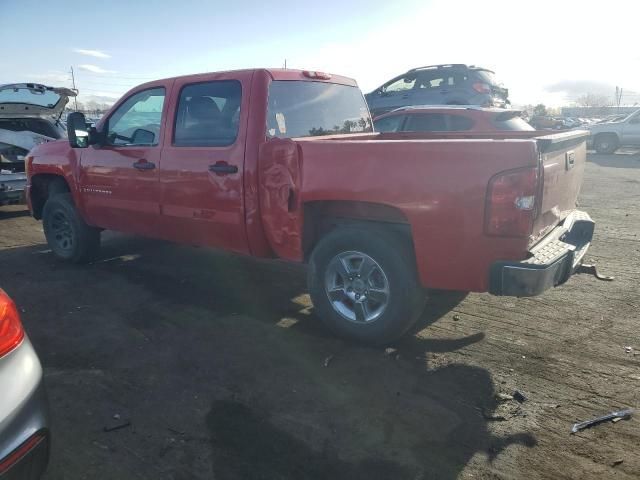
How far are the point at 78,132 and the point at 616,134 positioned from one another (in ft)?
65.4

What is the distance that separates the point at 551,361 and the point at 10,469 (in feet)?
10.6

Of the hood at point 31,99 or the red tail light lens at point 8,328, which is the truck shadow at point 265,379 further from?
the hood at point 31,99

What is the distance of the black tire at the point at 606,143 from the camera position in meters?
19.3

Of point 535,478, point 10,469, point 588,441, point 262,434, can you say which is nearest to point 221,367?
point 262,434

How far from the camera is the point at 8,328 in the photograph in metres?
2.02

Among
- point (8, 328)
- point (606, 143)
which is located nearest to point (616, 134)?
point (606, 143)

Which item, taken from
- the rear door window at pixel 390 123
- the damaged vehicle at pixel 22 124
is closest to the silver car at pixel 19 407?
the rear door window at pixel 390 123

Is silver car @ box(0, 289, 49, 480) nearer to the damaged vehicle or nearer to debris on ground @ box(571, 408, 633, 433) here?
debris on ground @ box(571, 408, 633, 433)

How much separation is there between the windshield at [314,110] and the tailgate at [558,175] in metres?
2.01

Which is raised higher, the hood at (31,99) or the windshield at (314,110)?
the hood at (31,99)

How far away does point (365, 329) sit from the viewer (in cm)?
372

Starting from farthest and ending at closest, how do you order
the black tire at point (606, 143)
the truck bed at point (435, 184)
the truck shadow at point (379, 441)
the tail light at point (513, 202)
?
the black tire at point (606, 143) < the truck bed at point (435, 184) < the tail light at point (513, 202) < the truck shadow at point (379, 441)

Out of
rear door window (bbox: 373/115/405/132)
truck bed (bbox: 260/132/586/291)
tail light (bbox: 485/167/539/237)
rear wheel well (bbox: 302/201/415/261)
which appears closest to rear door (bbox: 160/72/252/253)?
truck bed (bbox: 260/132/586/291)

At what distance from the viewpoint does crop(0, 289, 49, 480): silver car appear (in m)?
1.79
